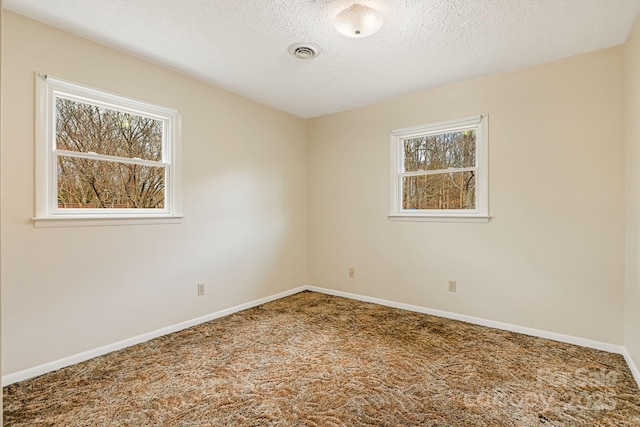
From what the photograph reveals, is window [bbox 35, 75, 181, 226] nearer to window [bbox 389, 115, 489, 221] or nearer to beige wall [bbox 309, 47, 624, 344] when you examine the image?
beige wall [bbox 309, 47, 624, 344]

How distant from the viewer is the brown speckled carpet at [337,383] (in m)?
2.00

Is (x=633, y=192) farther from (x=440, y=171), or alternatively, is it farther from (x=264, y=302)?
(x=264, y=302)

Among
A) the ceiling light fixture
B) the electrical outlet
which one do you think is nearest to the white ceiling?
the ceiling light fixture

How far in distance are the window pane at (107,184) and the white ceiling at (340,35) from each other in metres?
0.99

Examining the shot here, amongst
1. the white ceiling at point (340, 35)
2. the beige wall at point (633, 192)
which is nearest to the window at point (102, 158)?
the white ceiling at point (340, 35)

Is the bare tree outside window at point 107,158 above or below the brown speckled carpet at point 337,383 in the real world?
above

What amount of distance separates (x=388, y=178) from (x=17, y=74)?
3437 mm

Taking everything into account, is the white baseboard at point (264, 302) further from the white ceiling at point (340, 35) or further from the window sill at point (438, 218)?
the white ceiling at point (340, 35)

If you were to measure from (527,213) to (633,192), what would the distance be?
0.78m

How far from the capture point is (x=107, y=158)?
9.50 feet

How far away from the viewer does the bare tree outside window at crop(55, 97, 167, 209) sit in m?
2.71

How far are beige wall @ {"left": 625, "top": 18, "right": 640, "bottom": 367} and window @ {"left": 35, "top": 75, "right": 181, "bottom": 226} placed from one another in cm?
374

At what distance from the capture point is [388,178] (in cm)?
411

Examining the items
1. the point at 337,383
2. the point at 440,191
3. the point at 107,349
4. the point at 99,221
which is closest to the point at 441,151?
the point at 440,191
